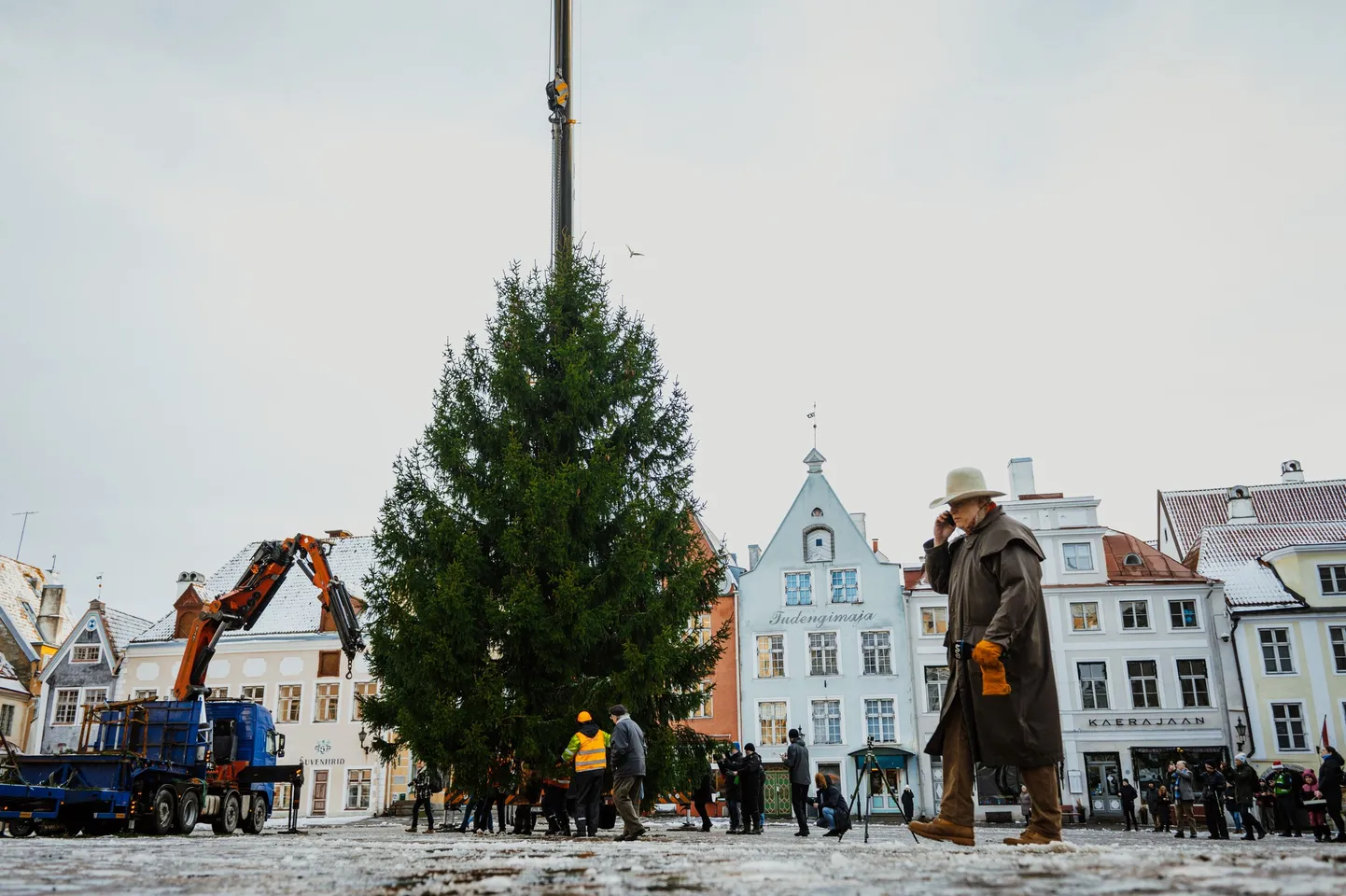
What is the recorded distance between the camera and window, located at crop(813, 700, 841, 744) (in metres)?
39.2

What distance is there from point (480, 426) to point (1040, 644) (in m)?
12.1

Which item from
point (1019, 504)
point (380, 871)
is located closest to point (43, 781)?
point (380, 871)

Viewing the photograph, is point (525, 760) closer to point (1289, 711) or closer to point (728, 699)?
point (728, 699)

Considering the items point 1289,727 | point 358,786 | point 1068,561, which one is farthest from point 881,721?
point 358,786

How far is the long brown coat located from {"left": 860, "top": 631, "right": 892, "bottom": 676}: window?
34.0 m

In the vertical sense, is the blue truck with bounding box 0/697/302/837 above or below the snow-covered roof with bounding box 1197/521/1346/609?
below

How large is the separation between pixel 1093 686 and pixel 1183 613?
13.7 ft

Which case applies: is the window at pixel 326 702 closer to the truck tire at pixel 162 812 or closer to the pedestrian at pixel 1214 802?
the truck tire at pixel 162 812

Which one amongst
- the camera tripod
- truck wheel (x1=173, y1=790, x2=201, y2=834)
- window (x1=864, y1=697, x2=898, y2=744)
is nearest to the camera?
the camera tripod

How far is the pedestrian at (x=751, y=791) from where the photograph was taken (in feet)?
59.0

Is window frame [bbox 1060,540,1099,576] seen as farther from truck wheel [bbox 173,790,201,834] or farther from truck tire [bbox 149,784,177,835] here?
truck tire [bbox 149,784,177,835]

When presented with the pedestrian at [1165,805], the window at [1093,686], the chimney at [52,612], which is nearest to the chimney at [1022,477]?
the window at [1093,686]

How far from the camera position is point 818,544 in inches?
1656

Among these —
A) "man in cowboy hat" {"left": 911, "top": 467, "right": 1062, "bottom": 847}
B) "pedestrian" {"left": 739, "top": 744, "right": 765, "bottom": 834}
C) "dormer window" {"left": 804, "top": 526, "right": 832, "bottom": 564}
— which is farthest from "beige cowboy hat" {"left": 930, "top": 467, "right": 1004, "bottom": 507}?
"dormer window" {"left": 804, "top": 526, "right": 832, "bottom": 564}
